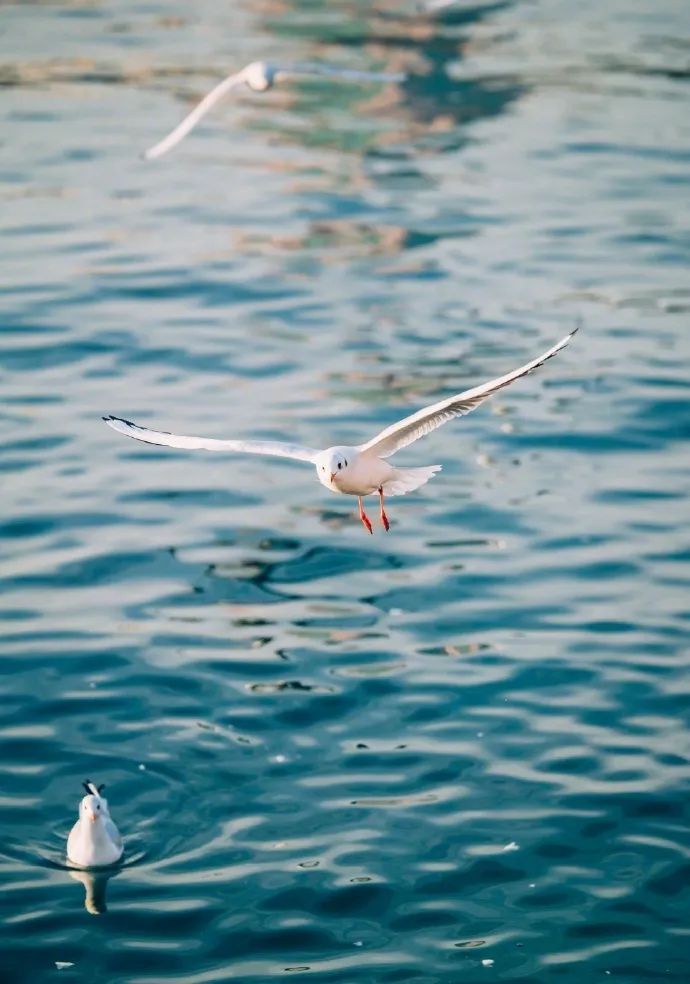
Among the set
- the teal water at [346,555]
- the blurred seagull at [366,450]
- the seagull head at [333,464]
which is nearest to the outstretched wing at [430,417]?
the blurred seagull at [366,450]

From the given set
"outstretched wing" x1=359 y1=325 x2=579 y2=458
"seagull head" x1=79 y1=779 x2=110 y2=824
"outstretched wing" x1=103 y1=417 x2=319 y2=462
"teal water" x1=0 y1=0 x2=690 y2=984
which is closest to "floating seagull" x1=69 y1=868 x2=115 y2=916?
"teal water" x1=0 y1=0 x2=690 y2=984

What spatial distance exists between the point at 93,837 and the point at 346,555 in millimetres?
5947

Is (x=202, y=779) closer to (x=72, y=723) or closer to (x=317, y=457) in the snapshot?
(x=72, y=723)

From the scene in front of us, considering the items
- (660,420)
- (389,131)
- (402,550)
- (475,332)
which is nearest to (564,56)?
(389,131)

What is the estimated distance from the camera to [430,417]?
43.5ft

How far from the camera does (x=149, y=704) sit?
53.9 ft

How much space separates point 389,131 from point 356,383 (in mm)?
13472

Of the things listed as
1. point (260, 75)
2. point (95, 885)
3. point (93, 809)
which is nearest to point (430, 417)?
point (93, 809)

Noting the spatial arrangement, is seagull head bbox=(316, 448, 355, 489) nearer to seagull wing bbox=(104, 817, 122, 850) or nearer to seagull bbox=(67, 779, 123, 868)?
seagull bbox=(67, 779, 123, 868)

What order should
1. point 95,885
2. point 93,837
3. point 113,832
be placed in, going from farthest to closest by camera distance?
point 113,832, point 95,885, point 93,837

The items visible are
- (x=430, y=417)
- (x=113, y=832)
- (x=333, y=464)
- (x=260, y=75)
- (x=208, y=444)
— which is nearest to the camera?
(x=333, y=464)

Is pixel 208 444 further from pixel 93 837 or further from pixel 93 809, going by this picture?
pixel 93 837

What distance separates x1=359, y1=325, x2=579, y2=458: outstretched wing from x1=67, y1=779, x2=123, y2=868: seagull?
3251mm

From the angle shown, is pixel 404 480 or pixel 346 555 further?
pixel 346 555
